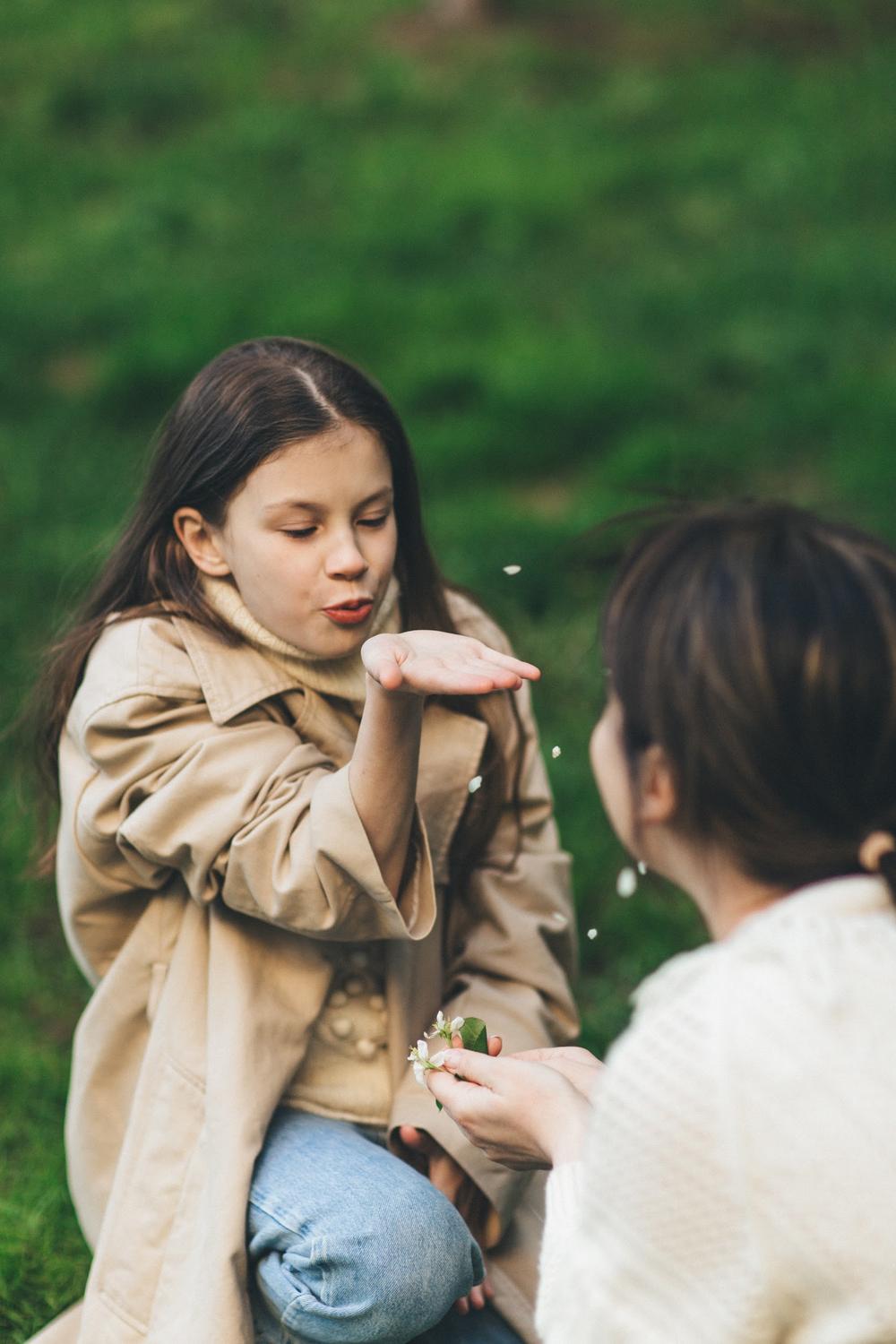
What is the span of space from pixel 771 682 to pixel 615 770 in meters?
0.26

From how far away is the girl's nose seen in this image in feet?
7.77

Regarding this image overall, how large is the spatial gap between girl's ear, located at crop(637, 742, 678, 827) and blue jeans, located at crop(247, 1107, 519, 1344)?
837 millimetres

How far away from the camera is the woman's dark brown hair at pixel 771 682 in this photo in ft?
5.27

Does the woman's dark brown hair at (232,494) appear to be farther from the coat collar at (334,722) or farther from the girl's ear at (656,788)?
the girl's ear at (656,788)

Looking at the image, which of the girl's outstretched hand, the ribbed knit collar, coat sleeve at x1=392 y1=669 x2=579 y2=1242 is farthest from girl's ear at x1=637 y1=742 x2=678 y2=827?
coat sleeve at x1=392 y1=669 x2=579 y2=1242

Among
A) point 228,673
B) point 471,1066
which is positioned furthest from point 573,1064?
point 228,673

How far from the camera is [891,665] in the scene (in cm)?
160

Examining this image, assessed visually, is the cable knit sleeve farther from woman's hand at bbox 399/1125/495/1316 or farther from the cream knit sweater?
woman's hand at bbox 399/1125/495/1316

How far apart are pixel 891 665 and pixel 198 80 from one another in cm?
714

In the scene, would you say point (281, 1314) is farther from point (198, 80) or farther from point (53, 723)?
point (198, 80)

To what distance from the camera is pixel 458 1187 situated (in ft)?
8.26

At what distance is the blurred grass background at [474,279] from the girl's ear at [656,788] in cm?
158

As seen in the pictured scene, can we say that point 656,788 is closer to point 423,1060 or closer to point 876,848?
point 876,848

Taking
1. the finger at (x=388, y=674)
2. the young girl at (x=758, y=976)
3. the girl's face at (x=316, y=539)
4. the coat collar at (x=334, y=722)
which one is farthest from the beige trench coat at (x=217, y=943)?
the young girl at (x=758, y=976)
